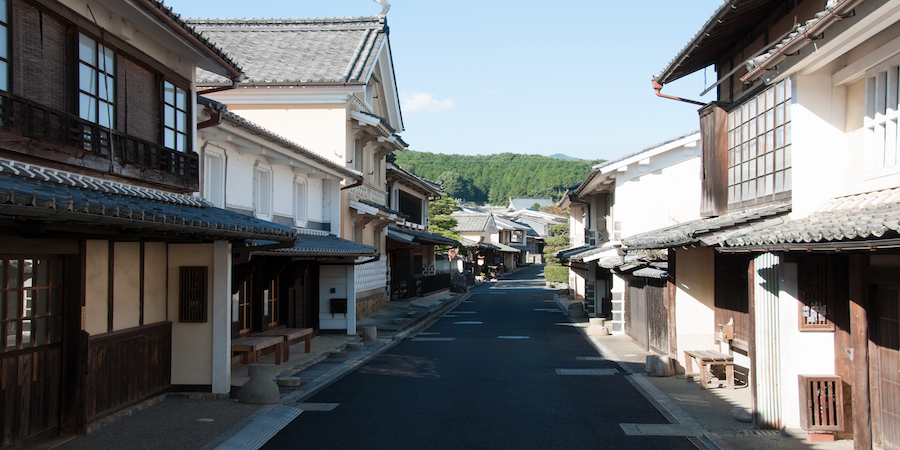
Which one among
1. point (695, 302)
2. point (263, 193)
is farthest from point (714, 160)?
point (263, 193)

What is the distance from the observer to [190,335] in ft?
33.9

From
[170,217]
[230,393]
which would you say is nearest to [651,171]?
[230,393]

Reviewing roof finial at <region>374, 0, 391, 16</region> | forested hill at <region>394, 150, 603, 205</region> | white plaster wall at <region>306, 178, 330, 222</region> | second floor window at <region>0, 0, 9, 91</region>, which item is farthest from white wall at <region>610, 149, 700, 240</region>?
forested hill at <region>394, 150, 603, 205</region>

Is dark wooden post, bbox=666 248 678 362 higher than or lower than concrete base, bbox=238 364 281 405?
higher

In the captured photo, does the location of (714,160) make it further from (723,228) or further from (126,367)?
(126,367)

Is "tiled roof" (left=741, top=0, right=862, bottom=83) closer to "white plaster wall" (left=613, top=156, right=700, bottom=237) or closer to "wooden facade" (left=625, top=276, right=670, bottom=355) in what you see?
"wooden facade" (left=625, top=276, right=670, bottom=355)

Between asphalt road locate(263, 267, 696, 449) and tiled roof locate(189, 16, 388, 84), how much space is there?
10.2 meters

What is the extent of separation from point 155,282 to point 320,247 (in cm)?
525

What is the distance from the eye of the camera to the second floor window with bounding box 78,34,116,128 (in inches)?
314

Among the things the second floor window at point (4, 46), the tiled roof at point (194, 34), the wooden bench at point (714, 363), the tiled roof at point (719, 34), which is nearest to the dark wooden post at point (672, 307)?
the wooden bench at point (714, 363)

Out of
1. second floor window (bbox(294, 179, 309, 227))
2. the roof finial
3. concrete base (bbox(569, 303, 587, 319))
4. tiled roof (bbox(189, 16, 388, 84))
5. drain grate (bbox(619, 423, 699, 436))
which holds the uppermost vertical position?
the roof finial

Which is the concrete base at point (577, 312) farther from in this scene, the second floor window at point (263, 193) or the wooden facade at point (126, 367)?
the wooden facade at point (126, 367)

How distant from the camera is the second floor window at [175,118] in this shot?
10094 millimetres

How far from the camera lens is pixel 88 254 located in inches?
323
